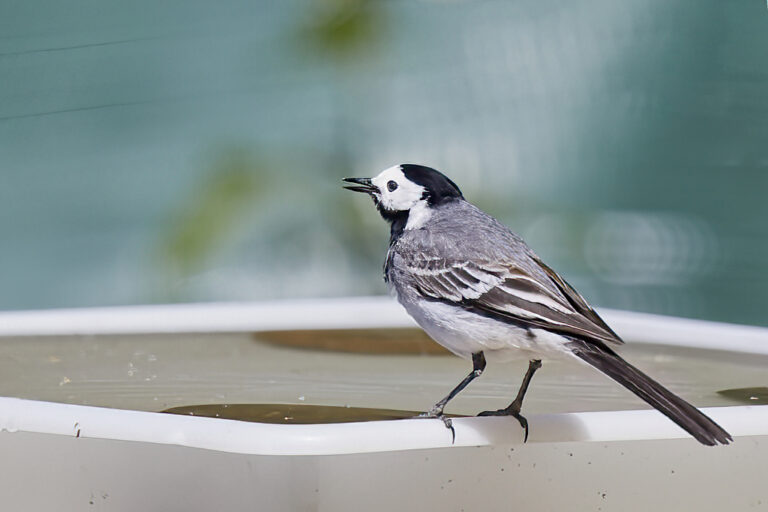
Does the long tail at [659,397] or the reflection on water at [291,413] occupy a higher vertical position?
the long tail at [659,397]

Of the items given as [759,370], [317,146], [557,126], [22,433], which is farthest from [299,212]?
[22,433]

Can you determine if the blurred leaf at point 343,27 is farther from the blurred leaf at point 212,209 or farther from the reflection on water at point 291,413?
the reflection on water at point 291,413

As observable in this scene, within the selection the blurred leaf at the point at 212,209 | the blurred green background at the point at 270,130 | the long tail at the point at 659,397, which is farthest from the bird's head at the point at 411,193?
the blurred leaf at the point at 212,209

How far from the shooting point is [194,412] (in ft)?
9.07

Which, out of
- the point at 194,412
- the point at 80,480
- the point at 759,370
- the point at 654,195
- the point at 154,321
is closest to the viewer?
the point at 80,480

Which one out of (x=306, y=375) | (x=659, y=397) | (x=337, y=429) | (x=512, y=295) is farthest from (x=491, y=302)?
(x=306, y=375)

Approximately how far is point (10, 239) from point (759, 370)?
396 cm

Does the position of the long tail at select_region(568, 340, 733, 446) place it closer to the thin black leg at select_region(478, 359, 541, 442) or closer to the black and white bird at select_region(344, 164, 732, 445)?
the black and white bird at select_region(344, 164, 732, 445)

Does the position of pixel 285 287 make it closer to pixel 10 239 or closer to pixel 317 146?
Result: pixel 317 146

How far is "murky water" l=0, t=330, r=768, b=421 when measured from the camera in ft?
10.0

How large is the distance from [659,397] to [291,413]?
3.30 feet

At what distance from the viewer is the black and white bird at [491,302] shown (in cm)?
230

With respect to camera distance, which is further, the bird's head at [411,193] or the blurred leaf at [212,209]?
the blurred leaf at [212,209]

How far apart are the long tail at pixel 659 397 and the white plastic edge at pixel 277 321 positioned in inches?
48.2
